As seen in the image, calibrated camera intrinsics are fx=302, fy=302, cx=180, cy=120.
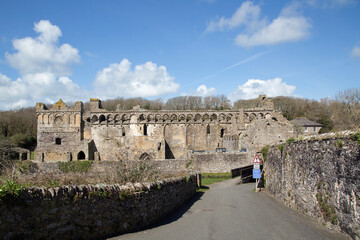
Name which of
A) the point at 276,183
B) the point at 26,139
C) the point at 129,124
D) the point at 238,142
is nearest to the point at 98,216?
the point at 276,183

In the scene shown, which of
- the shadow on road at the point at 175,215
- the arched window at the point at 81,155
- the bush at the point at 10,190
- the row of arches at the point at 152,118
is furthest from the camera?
the row of arches at the point at 152,118

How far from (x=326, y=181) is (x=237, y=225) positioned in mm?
2927

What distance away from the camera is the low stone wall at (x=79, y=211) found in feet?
19.2

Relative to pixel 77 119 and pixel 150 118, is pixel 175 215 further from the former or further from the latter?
pixel 77 119

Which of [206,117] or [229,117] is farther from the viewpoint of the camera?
[206,117]

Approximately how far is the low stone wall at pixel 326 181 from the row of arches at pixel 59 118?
34.4 metres

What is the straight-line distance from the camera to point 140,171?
12.2 metres

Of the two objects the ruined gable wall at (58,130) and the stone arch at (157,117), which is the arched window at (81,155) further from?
the stone arch at (157,117)

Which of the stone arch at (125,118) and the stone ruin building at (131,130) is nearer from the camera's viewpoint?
the stone ruin building at (131,130)

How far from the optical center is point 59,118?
138ft

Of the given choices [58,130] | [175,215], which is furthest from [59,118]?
[175,215]

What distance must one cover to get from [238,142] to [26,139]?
33077mm

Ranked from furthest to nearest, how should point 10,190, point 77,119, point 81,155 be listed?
point 77,119 → point 81,155 → point 10,190

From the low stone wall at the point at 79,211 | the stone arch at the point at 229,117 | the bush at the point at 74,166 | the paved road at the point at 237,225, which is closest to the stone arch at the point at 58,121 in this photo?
the bush at the point at 74,166
